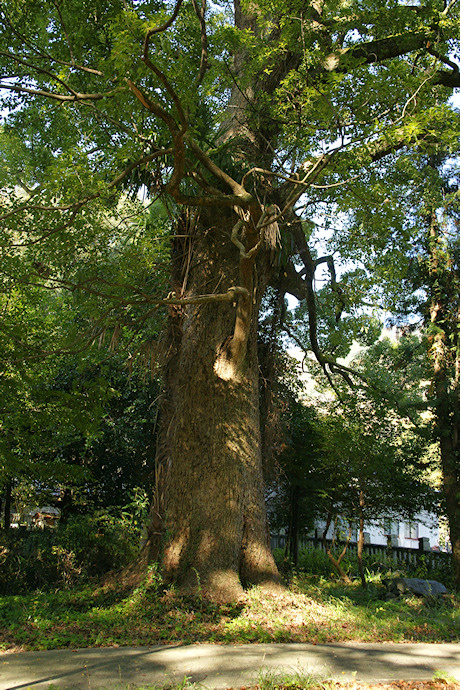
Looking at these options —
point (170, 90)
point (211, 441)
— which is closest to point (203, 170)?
point (170, 90)

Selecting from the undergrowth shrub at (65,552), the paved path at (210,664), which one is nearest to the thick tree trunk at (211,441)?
the paved path at (210,664)

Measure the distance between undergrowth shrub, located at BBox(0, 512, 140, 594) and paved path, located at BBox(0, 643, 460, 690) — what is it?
4014mm

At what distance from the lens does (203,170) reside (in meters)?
8.30

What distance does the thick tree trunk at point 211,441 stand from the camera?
679cm

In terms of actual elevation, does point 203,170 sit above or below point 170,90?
above

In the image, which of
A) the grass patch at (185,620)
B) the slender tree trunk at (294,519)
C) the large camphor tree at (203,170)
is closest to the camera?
the grass patch at (185,620)

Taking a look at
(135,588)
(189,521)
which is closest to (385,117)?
(189,521)

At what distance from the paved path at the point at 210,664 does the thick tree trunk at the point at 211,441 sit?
173cm

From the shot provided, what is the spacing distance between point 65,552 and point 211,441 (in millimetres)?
3605

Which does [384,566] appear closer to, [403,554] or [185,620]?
[403,554]

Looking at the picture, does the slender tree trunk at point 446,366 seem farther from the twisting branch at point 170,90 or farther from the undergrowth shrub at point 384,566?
the twisting branch at point 170,90

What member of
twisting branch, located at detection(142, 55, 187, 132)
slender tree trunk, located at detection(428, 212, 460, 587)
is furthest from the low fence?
twisting branch, located at detection(142, 55, 187, 132)

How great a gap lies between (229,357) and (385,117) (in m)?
4.35

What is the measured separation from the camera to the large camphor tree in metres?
6.47
